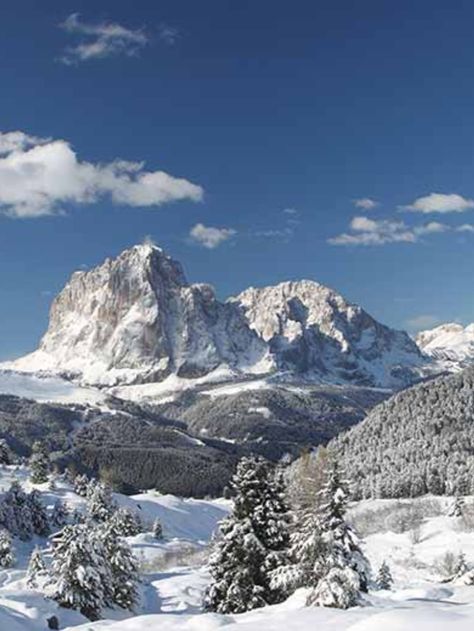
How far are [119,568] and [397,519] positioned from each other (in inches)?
4889

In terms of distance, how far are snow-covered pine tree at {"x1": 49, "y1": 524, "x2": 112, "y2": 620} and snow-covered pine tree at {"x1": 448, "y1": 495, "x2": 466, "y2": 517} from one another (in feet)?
444

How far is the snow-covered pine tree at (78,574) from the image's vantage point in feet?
186

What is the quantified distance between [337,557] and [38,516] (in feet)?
376

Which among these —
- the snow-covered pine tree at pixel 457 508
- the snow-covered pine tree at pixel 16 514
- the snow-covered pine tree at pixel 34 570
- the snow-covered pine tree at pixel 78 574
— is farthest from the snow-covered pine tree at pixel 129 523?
the snow-covered pine tree at pixel 78 574

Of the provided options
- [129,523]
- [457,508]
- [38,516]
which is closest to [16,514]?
[38,516]

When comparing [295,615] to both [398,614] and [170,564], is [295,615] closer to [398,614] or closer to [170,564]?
[398,614]

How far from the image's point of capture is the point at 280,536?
48.3 meters

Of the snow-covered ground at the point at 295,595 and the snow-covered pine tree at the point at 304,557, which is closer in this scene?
the snow-covered ground at the point at 295,595

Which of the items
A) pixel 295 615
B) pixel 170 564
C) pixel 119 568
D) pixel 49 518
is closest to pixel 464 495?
pixel 170 564

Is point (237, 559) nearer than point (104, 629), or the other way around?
point (104, 629)

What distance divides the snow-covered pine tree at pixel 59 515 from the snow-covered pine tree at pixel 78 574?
321 ft

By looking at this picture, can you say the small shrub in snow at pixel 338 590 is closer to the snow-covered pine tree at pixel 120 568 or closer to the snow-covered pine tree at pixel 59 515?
the snow-covered pine tree at pixel 120 568

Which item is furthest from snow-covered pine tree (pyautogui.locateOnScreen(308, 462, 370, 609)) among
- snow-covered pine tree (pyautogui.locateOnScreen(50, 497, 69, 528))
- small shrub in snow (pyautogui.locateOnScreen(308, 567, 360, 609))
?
snow-covered pine tree (pyautogui.locateOnScreen(50, 497, 69, 528))

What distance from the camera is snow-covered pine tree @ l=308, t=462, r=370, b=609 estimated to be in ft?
137
